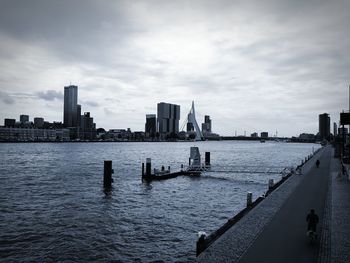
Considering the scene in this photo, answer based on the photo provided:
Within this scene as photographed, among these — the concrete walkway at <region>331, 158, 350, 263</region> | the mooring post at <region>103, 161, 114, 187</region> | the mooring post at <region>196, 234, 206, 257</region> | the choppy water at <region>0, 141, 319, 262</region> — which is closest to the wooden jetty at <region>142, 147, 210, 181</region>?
the choppy water at <region>0, 141, 319, 262</region>

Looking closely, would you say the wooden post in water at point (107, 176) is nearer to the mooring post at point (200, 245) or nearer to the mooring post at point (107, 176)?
the mooring post at point (107, 176)

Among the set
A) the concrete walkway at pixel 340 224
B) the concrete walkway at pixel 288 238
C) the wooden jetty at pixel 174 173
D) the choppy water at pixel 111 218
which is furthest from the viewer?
the wooden jetty at pixel 174 173

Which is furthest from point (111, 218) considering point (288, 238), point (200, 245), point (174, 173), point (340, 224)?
point (174, 173)

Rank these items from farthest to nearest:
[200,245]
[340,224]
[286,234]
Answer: [340,224], [286,234], [200,245]

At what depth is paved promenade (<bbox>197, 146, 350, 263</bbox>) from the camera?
532 inches

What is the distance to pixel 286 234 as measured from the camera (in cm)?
1647

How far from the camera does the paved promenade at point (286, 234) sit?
1352 cm

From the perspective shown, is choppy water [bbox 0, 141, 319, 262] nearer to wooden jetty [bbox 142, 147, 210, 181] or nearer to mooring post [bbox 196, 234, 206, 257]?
wooden jetty [bbox 142, 147, 210, 181]

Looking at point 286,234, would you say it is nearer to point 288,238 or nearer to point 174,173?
point 288,238

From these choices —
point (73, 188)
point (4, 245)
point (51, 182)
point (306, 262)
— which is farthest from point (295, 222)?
point (51, 182)

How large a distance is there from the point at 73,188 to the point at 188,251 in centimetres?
2771

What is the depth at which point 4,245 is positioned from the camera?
2044cm

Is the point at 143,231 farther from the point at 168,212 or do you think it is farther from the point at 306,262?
the point at 306,262

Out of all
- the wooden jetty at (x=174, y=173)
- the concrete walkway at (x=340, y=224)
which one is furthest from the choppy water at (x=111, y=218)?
the concrete walkway at (x=340, y=224)
